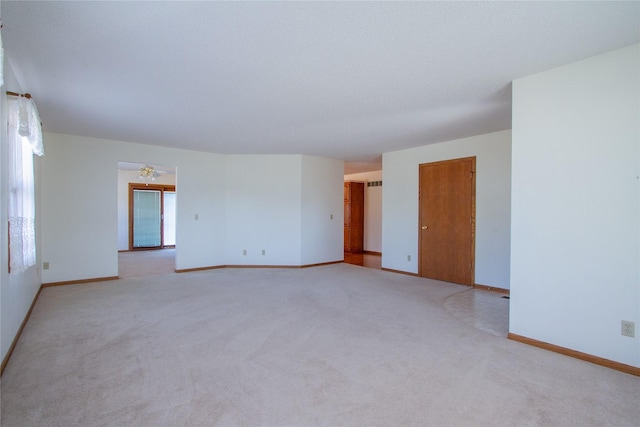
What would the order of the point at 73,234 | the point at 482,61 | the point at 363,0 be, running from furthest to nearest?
the point at 73,234 → the point at 482,61 → the point at 363,0

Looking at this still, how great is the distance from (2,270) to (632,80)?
4.83m

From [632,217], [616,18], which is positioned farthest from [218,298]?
[616,18]

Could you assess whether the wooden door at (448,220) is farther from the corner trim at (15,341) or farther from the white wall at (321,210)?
the corner trim at (15,341)

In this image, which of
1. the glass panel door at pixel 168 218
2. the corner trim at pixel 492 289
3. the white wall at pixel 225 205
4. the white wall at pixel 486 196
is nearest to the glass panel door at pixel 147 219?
the glass panel door at pixel 168 218

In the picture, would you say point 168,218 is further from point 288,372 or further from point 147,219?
point 288,372

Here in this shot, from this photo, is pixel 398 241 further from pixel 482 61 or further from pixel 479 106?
pixel 482 61

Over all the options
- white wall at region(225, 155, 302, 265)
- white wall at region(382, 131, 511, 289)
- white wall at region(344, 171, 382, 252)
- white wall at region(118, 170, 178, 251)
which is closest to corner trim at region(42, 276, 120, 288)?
white wall at region(225, 155, 302, 265)

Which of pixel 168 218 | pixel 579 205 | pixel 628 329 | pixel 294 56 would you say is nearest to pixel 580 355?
pixel 628 329

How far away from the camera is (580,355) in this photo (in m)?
2.57

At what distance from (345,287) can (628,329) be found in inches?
128

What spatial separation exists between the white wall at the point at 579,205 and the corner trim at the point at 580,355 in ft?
0.11

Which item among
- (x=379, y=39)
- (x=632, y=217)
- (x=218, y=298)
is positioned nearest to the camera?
(x=379, y=39)

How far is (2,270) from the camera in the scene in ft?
7.81

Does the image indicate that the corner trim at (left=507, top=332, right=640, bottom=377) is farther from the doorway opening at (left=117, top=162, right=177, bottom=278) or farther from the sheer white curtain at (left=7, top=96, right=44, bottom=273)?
the doorway opening at (left=117, top=162, right=177, bottom=278)
